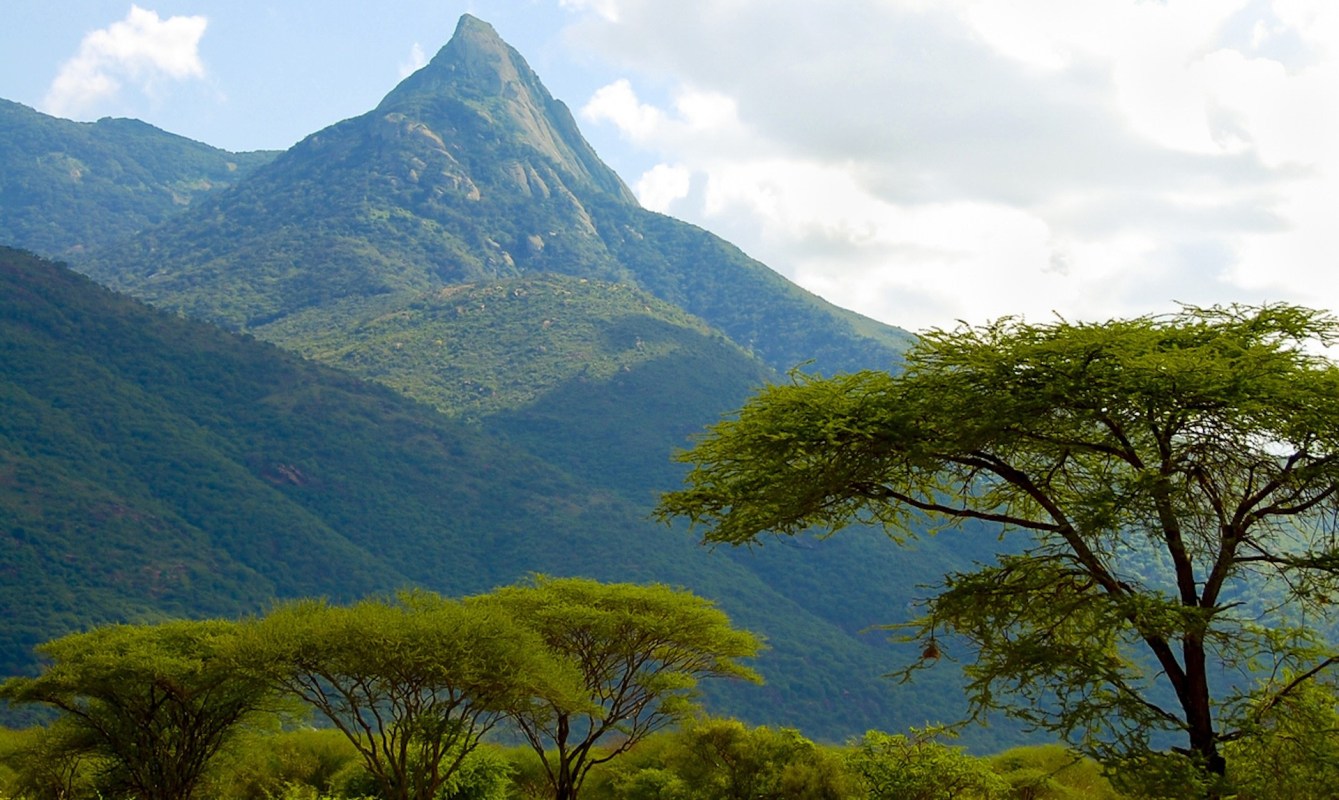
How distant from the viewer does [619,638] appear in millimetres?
21500

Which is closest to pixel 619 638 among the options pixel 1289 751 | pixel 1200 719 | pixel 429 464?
pixel 1200 719

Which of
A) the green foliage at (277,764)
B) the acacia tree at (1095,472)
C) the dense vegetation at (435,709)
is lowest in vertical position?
the green foliage at (277,764)

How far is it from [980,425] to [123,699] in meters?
16.4

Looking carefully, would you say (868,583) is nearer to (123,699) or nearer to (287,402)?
(287,402)

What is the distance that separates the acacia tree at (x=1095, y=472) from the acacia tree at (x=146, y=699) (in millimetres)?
10207

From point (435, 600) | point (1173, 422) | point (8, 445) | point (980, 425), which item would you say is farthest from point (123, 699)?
point (8, 445)

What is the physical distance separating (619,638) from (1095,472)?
10.2m

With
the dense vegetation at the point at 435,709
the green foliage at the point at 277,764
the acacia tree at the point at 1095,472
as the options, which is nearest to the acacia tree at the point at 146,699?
the dense vegetation at the point at 435,709

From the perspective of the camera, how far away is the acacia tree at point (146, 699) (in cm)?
1964

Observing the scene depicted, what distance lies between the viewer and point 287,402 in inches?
4808

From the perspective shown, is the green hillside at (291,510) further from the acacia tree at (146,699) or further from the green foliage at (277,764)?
the acacia tree at (146,699)

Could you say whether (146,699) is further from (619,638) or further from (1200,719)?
(1200,719)

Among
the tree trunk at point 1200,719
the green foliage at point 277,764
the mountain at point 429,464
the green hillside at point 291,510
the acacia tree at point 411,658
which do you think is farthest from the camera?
the mountain at point 429,464

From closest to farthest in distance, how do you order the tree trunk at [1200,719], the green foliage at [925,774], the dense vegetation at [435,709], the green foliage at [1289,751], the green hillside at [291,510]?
the tree trunk at [1200,719]
the green foliage at [1289,751]
the dense vegetation at [435,709]
the green foliage at [925,774]
the green hillside at [291,510]
